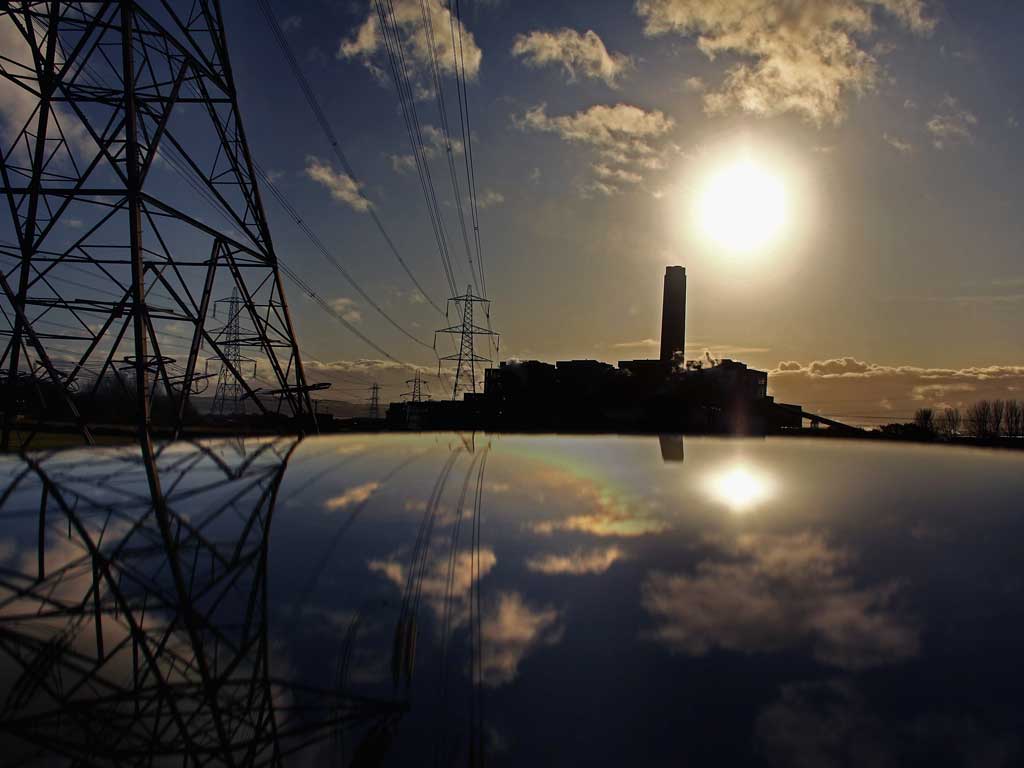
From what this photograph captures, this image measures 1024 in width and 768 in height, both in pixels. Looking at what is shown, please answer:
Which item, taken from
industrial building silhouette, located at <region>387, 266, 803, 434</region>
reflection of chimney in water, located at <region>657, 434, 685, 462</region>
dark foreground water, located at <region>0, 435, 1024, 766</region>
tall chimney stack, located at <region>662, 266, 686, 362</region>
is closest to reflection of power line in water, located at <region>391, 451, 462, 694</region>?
dark foreground water, located at <region>0, 435, 1024, 766</region>

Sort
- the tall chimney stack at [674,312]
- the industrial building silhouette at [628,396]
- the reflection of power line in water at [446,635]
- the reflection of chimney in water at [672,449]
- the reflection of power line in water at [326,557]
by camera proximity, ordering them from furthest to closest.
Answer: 1. the tall chimney stack at [674,312]
2. the industrial building silhouette at [628,396]
3. the reflection of chimney in water at [672,449]
4. the reflection of power line in water at [326,557]
5. the reflection of power line in water at [446,635]

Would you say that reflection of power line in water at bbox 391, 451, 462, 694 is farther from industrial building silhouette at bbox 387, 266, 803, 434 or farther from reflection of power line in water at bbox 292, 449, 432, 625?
industrial building silhouette at bbox 387, 266, 803, 434

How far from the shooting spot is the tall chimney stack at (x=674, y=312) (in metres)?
54.1

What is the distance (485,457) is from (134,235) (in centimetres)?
886

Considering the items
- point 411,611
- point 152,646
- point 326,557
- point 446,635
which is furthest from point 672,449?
point 152,646

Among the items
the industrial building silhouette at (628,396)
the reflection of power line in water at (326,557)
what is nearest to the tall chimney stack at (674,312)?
the industrial building silhouette at (628,396)

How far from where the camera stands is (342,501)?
13.6ft

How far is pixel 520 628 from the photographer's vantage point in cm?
199

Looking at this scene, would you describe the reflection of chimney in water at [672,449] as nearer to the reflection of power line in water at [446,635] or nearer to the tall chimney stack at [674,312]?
the reflection of power line in water at [446,635]

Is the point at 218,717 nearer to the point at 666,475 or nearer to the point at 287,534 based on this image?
the point at 287,534

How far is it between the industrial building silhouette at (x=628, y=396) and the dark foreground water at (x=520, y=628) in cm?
1151

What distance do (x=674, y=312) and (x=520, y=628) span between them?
56.3 meters

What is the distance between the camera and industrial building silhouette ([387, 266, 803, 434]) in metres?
19.6

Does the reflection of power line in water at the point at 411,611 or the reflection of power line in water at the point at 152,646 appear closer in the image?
the reflection of power line in water at the point at 152,646
